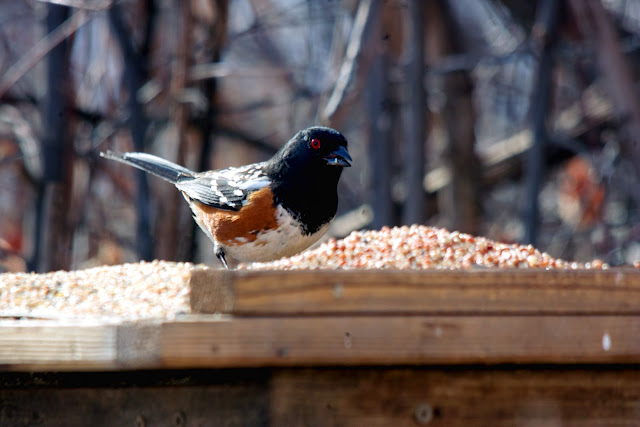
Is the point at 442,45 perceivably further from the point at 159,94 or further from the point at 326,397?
the point at 326,397

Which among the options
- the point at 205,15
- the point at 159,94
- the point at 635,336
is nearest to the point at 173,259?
the point at 159,94

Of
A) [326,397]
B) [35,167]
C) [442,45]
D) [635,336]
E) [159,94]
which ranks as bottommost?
[326,397]

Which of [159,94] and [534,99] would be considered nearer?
[534,99]

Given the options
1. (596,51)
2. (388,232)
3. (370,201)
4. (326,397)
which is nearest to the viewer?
(326,397)

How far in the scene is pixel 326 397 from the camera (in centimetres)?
166

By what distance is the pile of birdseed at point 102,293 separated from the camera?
1925mm

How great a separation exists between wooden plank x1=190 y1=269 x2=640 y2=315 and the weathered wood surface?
0.16 metres

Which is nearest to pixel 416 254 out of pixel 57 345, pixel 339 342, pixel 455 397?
pixel 455 397

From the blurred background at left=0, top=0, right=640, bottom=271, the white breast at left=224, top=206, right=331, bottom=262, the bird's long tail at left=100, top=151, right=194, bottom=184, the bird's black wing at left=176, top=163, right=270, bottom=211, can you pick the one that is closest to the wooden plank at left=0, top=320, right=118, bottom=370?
the white breast at left=224, top=206, right=331, bottom=262

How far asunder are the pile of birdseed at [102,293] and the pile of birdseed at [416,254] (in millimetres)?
220

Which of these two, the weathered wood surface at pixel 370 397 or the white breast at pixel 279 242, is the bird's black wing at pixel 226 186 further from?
the weathered wood surface at pixel 370 397

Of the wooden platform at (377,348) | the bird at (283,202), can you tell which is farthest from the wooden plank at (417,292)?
the bird at (283,202)

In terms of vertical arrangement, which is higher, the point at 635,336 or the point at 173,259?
the point at 173,259

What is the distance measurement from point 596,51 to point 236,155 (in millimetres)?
3854
